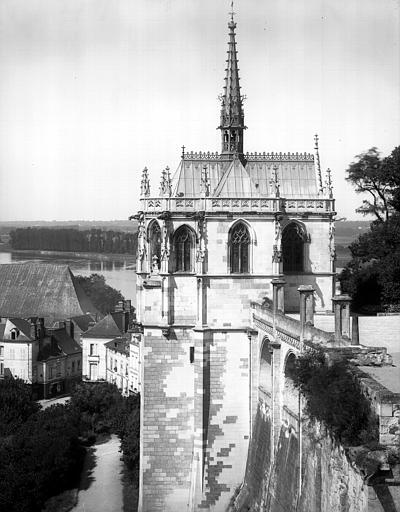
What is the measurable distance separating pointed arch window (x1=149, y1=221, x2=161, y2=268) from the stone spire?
18.9 ft

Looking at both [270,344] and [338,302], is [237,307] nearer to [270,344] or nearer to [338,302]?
[270,344]

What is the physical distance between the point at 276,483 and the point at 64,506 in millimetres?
19092

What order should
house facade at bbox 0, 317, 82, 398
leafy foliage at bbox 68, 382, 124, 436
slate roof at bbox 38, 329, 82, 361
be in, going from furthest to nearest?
slate roof at bbox 38, 329, 82, 361 → house facade at bbox 0, 317, 82, 398 → leafy foliage at bbox 68, 382, 124, 436

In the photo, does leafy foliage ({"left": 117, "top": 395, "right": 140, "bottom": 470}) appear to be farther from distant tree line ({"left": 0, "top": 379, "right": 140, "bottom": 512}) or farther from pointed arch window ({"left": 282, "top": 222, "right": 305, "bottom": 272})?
pointed arch window ({"left": 282, "top": 222, "right": 305, "bottom": 272})

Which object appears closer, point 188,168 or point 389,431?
point 389,431

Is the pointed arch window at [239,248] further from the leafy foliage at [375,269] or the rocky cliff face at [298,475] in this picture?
the leafy foliage at [375,269]

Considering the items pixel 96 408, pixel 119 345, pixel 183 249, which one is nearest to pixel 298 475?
pixel 183 249

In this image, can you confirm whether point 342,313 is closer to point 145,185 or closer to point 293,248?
point 293,248

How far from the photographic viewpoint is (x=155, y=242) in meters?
41.3

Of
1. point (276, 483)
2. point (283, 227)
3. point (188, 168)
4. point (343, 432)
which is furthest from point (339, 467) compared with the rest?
point (188, 168)

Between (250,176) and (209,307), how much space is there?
24.7ft

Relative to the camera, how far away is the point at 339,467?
875 inches

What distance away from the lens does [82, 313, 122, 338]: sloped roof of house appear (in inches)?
3499

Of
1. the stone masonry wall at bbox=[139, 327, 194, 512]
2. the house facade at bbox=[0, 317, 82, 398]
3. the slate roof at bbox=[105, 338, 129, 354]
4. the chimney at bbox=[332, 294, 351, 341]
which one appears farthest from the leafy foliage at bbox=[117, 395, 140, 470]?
the chimney at bbox=[332, 294, 351, 341]
